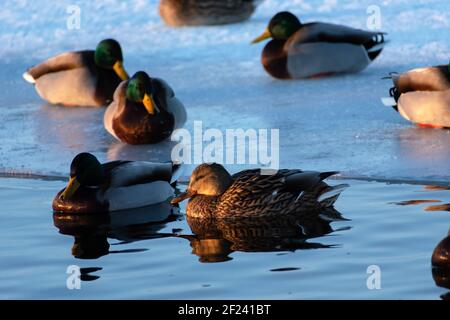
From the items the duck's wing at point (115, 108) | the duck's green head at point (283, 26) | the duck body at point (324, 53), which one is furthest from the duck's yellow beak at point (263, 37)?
the duck's wing at point (115, 108)

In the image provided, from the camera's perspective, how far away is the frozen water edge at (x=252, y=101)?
1025 centimetres

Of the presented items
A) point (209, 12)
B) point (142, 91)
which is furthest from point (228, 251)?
point (209, 12)

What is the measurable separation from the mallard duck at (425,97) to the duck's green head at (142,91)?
1893mm

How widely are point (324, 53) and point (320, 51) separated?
0.08 meters

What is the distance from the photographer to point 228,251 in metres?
7.90

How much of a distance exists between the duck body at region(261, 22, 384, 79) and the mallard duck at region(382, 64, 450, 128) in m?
2.23

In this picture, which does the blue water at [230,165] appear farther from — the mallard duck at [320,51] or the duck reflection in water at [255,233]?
the mallard duck at [320,51]

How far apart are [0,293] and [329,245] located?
6.30ft

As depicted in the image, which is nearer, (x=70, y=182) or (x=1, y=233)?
(x=1, y=233)

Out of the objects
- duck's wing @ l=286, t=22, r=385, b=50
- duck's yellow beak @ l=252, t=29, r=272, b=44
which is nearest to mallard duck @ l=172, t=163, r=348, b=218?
duck's wing @ l=286, t=22, r=385, b=50

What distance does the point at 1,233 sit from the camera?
848 cm

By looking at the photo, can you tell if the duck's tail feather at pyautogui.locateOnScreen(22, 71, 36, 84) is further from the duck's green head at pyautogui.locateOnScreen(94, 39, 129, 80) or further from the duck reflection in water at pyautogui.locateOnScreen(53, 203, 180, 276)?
the duck reflection in water at pyautogui.locateOnScreen(53, 203, 180, 276)
